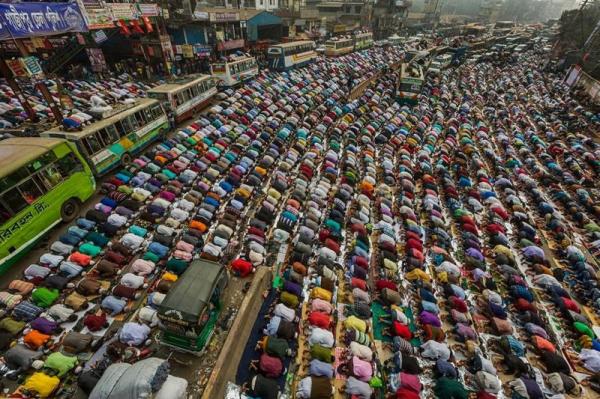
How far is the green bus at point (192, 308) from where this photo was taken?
749cm

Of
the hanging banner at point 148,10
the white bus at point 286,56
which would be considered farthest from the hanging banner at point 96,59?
the white bus at point 286,56

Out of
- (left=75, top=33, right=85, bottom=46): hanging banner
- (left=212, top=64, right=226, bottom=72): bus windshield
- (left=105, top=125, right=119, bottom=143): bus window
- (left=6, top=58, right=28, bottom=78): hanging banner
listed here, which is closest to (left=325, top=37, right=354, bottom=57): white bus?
(left=212, top=64, right=226, bottom=72): bus windshield

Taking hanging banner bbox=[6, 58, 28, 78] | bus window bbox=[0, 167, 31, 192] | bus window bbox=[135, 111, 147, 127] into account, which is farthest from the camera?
bus window bbox=[135, 111, 147, 127]

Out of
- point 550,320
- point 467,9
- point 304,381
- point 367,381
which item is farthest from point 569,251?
point 467,9

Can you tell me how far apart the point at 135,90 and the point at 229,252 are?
931 inches

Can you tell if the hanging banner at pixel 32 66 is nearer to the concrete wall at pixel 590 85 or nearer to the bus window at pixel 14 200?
the bus window at pixel 14 200

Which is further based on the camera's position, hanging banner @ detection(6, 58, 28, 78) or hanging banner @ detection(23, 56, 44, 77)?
hanging banner @ detection(6, 58, 28, 78)

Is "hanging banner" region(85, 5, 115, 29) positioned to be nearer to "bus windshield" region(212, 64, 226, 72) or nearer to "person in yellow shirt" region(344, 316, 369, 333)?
"bus windshield" region(212, 64, 226, 72)

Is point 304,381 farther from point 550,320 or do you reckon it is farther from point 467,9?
point 467,9

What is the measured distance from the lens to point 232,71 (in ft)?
94.1

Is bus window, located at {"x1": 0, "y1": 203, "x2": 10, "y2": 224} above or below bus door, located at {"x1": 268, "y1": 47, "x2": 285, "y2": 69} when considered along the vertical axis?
above

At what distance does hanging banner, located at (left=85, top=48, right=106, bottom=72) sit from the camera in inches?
1082

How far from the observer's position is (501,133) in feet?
87.4

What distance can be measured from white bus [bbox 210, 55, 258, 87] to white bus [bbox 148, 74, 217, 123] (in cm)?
267
